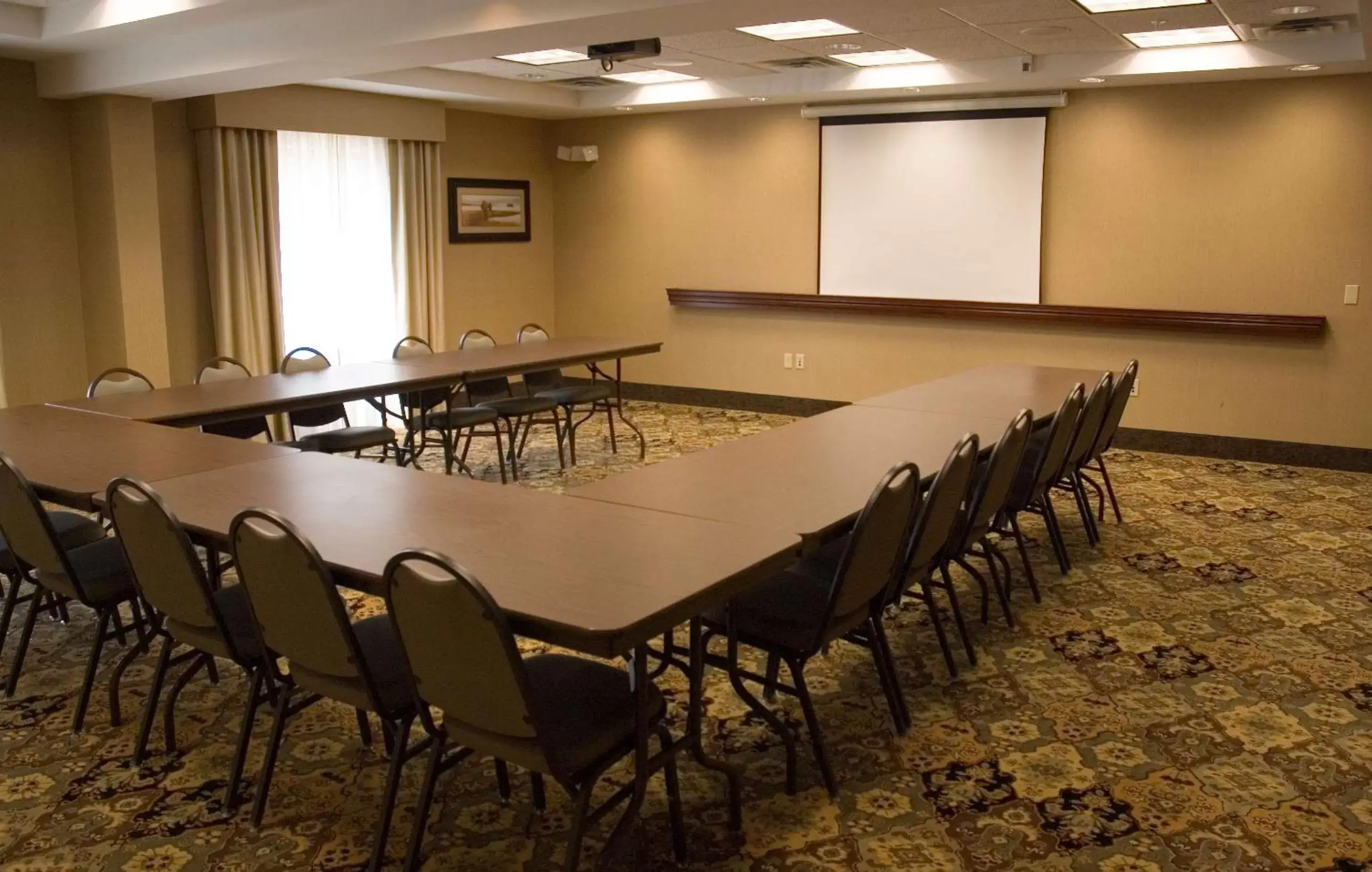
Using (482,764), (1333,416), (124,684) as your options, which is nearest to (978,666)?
(482,764)

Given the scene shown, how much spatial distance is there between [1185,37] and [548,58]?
3808 mm

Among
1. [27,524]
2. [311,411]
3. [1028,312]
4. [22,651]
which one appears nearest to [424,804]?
[27,524]

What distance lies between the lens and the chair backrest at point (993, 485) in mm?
3760

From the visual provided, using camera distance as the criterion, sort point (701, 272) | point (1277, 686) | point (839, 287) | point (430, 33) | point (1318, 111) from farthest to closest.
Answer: point (701, 272), point (839, 287), point (1318, 111), point (430, 33), point (1277, 686)

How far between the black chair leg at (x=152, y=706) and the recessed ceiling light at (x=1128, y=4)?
15.6 feet

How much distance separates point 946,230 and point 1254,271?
205 cm

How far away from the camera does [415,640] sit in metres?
2.32

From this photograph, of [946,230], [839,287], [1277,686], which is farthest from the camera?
[839,287]

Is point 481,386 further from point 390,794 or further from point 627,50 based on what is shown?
point 390,794

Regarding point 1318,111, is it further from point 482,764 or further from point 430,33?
point 482,764

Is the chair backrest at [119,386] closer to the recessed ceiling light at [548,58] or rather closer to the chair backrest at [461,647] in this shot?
the recessed ceiling light at [548,58]

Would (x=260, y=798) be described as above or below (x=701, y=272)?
below

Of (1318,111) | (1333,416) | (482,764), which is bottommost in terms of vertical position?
(482,764)

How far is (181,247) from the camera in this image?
23.3 feet
